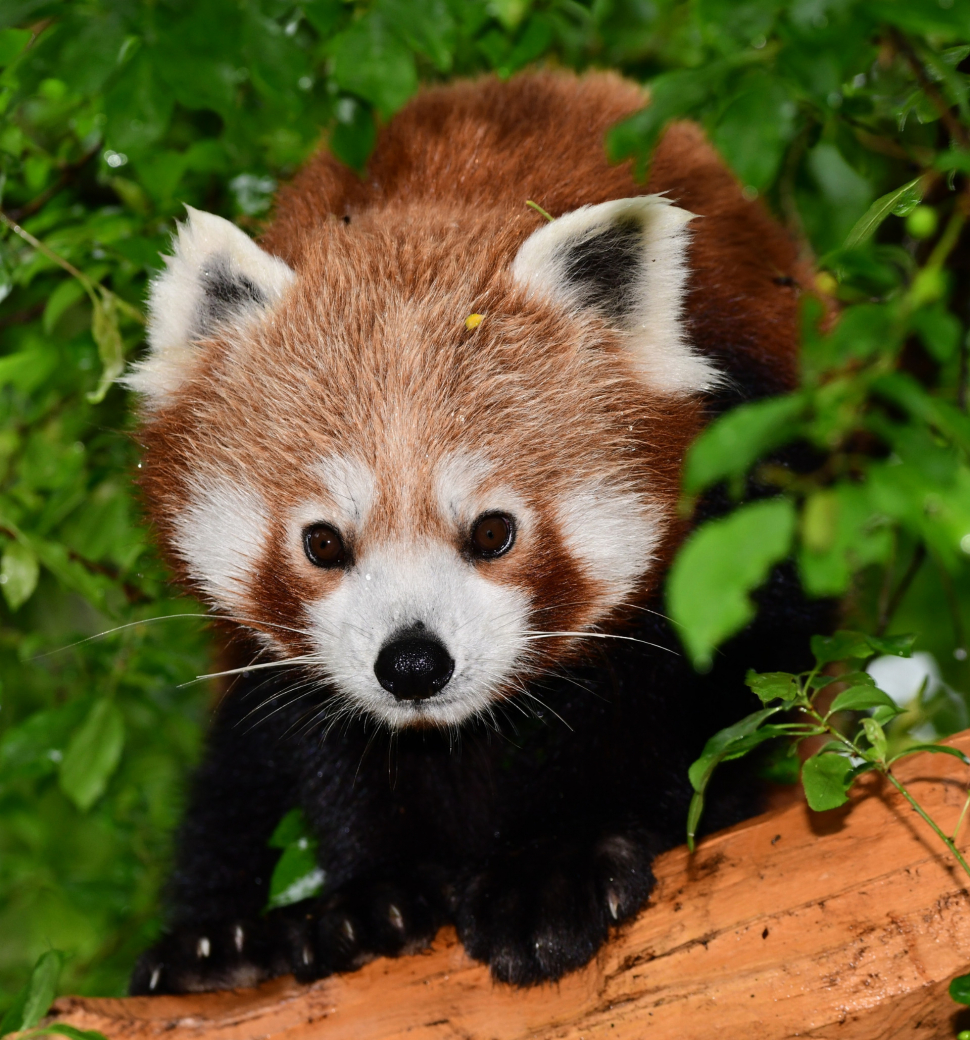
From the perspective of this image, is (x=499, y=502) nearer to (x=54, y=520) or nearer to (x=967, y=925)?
(x=967, y=925)

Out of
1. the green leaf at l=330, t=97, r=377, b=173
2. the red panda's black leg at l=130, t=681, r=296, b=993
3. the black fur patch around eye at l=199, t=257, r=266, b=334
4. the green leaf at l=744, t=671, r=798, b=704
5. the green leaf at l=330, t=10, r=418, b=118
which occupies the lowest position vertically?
the red panda's black leg at l=130, t=681, r=296, b=993

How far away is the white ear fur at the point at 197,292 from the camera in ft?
8.66

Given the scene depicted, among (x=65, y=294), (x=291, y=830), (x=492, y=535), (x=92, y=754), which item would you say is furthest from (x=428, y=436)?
(x=92, y=754)

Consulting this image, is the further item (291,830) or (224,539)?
(291,830)

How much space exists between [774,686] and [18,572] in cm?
221

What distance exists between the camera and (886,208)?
1.97 metres

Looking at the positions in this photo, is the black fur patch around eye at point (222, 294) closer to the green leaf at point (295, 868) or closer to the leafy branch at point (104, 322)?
the leafy branch at point (104, 322)

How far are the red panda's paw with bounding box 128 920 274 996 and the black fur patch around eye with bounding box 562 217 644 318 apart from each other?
1.98m

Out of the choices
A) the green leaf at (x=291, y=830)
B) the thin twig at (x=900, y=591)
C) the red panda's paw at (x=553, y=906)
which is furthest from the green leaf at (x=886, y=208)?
the green leaf at (x=291, y=830)

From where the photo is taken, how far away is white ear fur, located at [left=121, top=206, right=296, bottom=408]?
264cm

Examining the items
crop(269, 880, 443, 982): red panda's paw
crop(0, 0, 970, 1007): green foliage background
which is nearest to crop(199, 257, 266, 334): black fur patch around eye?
crop(0, 0, 970, 1007): green foliage background

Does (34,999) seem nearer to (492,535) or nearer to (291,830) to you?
(291,830)

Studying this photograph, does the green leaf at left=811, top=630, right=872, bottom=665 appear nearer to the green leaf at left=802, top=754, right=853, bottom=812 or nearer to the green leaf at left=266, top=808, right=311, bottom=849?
the green leaf at left=802, top=754, right=853, bottom=812

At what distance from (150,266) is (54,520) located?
105cm
